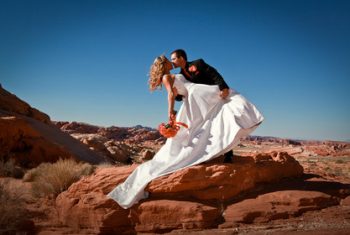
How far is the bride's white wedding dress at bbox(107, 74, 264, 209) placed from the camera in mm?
4574

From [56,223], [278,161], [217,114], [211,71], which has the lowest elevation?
[56,223]

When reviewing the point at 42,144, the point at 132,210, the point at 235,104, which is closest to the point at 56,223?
the point at 132,210

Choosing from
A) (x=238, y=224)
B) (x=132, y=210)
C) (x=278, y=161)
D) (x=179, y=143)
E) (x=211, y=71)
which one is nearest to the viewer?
(x=238, y=224)

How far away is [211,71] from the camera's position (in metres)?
5.12

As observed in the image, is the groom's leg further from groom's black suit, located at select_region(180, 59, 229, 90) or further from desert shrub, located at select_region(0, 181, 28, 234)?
desert shrub, located at select_region(0, 181, 28, 234)

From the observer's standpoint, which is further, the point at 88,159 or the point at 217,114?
the point at 88,159

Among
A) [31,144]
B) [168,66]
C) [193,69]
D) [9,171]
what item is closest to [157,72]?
[168,66]

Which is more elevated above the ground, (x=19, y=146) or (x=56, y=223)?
(x=19, y=146)

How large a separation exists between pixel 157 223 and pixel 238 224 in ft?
3.75

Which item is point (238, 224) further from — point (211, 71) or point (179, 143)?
point (211, 71)

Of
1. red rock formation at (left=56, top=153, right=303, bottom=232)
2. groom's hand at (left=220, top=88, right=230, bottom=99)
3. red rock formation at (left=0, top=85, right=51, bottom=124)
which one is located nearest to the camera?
red rock formation at (left=56, top=153, right=303, bottom=232)

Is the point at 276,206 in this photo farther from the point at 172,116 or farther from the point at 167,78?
the point at 167,78

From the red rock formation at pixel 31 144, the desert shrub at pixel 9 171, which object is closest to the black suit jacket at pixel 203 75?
the desert shrub at pixel 9 171

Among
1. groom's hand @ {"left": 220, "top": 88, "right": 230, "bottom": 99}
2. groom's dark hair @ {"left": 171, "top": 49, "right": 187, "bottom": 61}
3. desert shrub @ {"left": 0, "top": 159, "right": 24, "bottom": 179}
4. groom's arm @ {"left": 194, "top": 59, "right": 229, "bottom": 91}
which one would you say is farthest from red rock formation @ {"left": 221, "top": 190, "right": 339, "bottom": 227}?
desert shrub @ {"left": 0, "top": 159, "right": 24, "bottom": 179}
